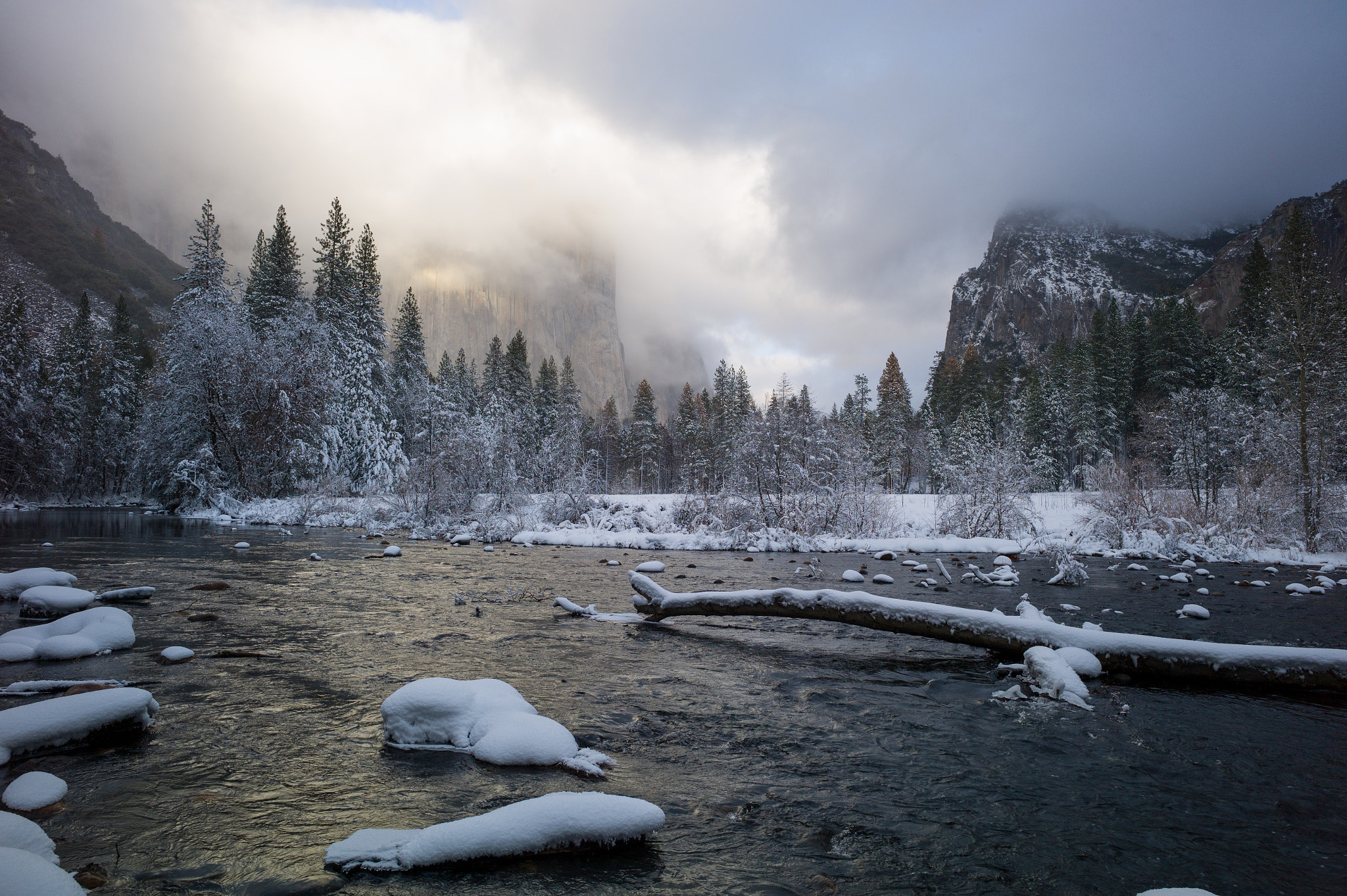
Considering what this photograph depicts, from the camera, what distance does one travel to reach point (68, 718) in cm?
338

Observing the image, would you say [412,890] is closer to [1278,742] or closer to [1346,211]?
[1278,742]

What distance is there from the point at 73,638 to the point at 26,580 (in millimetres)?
3542

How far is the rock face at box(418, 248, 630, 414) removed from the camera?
130 m

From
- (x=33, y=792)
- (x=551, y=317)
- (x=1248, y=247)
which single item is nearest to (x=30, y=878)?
(x=33, y=792)

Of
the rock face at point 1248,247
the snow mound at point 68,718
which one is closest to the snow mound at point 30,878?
the snow mound at point 68,718

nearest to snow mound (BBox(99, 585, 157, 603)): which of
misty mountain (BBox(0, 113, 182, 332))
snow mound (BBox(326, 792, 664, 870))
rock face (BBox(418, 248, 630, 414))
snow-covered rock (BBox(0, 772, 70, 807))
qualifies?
snow-covered rock (BBox(0, 772, 70, 807))

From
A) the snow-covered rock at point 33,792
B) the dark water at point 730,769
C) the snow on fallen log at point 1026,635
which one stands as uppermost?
the snow on fallen log at point 1026,635

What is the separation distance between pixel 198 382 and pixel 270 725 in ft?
99.0

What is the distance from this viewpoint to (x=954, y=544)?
64.8ft

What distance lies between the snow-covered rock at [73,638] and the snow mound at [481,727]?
368cm

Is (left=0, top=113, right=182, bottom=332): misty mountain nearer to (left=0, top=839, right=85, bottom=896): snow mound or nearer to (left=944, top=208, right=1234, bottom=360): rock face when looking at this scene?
(left=0, top=839, right=85, bottom=896): snow mound

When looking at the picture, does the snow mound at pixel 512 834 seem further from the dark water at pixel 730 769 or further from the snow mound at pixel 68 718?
the snow mound at pixel 68 718

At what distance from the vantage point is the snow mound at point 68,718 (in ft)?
10.5

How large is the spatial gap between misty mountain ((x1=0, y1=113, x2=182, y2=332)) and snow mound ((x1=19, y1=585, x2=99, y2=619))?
9582 cm
